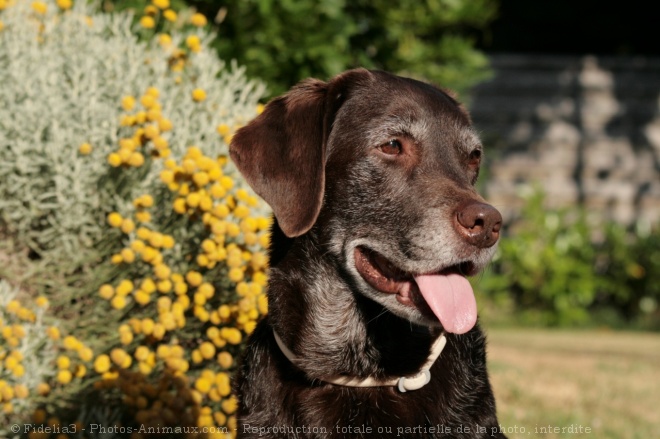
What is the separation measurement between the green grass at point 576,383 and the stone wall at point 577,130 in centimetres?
218

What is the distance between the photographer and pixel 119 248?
491 cm

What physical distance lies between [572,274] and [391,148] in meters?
7.62

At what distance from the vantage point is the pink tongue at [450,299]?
132 inches

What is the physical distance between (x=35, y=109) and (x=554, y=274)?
7.22m

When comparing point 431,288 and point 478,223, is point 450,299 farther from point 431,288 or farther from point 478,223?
point 478,223

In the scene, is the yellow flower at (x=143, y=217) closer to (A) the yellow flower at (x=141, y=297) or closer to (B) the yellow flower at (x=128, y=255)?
(B) the yellow flower at (x=128, y=255)

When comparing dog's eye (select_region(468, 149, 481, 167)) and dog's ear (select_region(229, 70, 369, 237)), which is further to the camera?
dog's eye (select_region(468, 149, 481, 167))

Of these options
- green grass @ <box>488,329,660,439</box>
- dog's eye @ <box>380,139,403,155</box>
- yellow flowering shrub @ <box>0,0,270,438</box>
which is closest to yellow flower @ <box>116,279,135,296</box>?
yellow flowering shrub @ <box>0,0,270,438</box>

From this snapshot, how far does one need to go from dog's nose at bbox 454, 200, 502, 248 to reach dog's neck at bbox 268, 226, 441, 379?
421 mm

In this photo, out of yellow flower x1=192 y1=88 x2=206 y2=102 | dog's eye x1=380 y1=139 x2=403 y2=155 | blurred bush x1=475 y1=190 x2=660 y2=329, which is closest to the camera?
dog's eye x1=380 y1=139 x2=403 y2=155

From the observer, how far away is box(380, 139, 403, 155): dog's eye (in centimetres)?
369

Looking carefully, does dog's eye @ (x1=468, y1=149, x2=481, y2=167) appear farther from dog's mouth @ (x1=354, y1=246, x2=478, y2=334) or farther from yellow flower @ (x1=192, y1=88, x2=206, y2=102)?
yellow flower @ (x1=192, y1=88, x2=206, y2=102)

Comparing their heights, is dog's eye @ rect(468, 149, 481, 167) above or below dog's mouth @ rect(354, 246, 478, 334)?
above

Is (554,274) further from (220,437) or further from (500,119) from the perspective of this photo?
(220,437)
